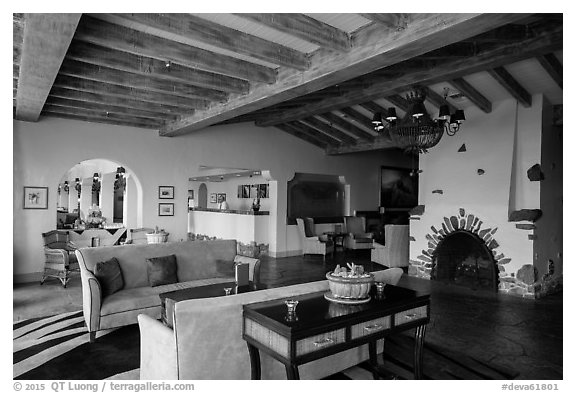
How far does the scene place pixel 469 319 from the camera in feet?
14.6

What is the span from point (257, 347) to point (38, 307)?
3.75 m

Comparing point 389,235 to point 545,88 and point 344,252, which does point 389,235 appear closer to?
point 344,252

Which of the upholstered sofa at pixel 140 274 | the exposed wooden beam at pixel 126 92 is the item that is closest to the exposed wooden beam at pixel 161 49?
the exposed wooden beam at pixel 126 92

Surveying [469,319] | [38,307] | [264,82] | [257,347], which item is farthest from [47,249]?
[469,319]

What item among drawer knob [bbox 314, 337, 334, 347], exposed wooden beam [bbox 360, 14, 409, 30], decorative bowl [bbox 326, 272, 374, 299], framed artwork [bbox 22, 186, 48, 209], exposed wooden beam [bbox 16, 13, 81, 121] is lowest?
drawer knob [bbox 314, 337, 334, 347]

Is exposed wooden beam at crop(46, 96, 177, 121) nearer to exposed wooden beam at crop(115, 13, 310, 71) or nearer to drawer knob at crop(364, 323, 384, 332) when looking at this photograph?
exposed wooden beam at crop(115, 13, 310, 71)

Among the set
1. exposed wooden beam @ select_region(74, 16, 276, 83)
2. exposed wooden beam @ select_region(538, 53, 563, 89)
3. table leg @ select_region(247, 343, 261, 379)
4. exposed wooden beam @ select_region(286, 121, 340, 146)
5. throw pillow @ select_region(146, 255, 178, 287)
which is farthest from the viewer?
exposed wooden beam @ select_region(286, 121, 340, 146)

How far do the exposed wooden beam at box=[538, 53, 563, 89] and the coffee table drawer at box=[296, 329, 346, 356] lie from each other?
13.8 ft

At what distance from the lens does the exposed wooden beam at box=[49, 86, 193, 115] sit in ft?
16.3

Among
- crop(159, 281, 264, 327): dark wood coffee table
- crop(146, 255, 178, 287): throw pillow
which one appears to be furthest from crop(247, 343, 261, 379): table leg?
crop(146, 255, 178, 287): throw pillow

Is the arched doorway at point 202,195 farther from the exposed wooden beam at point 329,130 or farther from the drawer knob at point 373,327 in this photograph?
the drawer knob at point 373,327

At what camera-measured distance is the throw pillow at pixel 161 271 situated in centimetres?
435

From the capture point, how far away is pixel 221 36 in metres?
3.22

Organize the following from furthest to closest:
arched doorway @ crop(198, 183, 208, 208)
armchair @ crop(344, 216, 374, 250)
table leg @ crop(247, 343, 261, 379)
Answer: arched doorway @ crop(198, 183, 208, 208)
armchair @ crop(344, 216, 374, 250)
table leg @ crop(247, 343, 261, 379)
